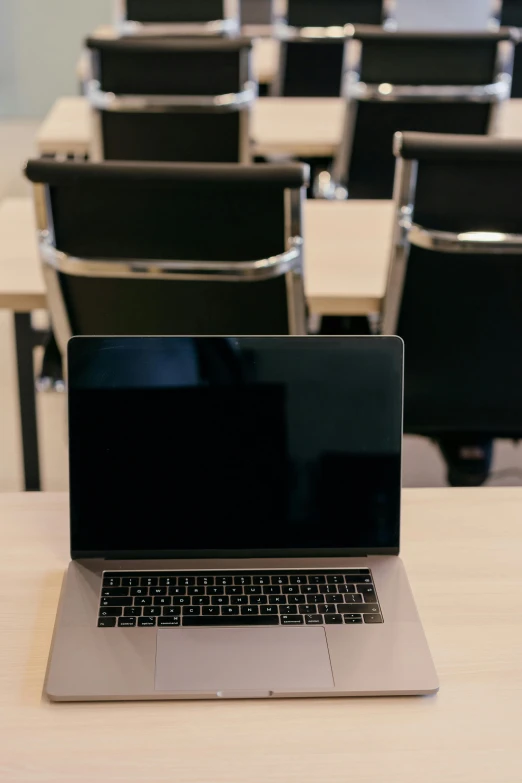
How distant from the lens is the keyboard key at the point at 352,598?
3.14 feet

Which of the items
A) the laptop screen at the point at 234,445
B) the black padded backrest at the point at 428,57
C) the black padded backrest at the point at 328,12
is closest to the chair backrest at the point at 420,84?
the black padded backrest at the point at 428,57

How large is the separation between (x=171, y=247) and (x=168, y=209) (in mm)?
78

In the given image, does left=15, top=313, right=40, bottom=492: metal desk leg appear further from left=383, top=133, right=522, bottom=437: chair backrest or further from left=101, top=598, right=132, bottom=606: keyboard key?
left=101, top=598, right=132, bottom=606: keyboard key

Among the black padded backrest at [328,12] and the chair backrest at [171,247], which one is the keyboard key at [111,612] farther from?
the black padded backrest at [328,12]

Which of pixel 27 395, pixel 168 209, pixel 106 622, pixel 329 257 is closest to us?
pixel 106 622

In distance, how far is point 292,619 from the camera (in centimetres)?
93

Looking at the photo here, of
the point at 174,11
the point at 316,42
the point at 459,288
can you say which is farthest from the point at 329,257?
the point at 174,11

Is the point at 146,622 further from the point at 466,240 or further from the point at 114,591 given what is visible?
the point at 466,240

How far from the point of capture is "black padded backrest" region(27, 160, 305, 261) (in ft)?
4.83

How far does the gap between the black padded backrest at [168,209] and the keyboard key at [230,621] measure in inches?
29.8

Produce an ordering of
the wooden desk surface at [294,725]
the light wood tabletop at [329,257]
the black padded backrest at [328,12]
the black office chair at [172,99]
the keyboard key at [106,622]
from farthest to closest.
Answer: the black padded backrest at [328,12] → the black office chair at [172,99] → the light wood tabletop at [329,257] → the keyboard key at [106,622] → the wooden desk surface at [294,725]

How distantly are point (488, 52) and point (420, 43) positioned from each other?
0.65 ft

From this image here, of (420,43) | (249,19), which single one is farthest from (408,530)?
(249,19)

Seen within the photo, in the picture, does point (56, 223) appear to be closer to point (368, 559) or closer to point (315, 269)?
point (315, 269)
